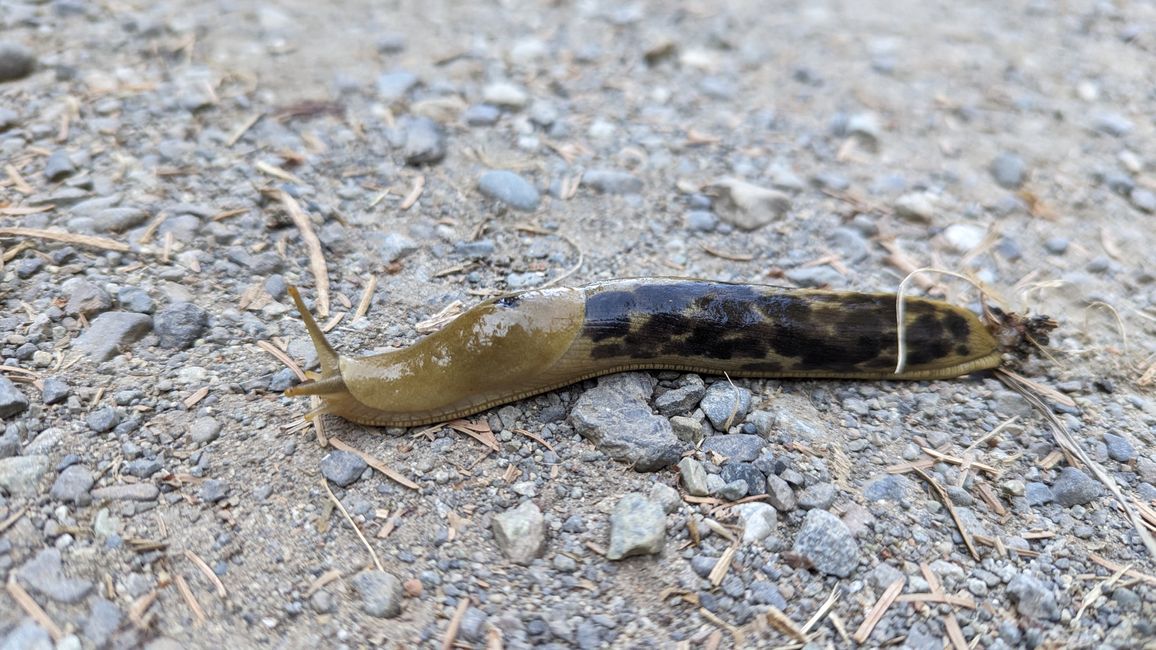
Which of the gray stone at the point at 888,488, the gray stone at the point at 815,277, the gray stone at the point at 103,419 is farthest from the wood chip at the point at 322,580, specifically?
the gray stone at the point at 815,277

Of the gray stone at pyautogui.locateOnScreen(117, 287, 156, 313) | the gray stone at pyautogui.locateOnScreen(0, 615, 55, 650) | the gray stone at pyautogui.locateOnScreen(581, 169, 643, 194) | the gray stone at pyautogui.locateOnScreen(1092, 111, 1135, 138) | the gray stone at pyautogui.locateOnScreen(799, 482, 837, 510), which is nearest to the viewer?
the gray stone at pyautogui.locateOnScreen(0, 615, 55, 650)

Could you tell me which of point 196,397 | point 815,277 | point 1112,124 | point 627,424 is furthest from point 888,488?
point 1112,124

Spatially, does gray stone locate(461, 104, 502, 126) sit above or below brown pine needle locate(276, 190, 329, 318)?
above

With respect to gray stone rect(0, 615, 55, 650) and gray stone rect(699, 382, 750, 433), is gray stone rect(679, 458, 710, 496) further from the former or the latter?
gray stone rect(0, 615, 55, 650)

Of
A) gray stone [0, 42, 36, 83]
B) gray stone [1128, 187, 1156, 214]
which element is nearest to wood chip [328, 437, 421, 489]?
gray stone [0, 42, 36, 83]

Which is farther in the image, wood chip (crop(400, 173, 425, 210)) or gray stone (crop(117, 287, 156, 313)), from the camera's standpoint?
wood chip (crop(400, 173, 425, 210))

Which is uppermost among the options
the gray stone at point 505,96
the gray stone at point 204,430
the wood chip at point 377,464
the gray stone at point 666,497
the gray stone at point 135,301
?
the gray stone at point 505,96

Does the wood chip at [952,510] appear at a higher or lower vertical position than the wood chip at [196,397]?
higher

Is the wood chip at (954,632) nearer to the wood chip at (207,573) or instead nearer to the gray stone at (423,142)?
the wood chip at (207,573)
